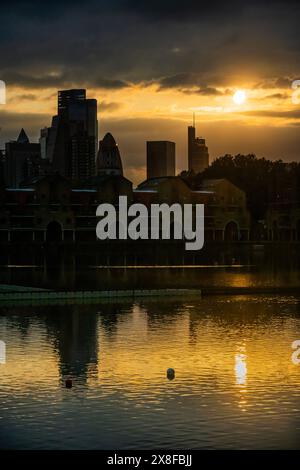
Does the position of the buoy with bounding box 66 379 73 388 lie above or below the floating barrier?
below

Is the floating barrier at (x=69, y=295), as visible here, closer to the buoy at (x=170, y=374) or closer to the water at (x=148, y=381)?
the water at (x=148, y=381)

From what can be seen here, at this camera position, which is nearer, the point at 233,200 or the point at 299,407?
the point at 299,407

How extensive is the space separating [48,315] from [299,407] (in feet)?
77.7

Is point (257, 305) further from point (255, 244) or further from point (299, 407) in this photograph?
point (255, 244)

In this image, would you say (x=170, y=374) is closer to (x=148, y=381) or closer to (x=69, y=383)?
(x=148, y=381)

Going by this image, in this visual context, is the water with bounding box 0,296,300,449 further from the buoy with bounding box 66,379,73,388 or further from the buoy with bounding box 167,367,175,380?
the buoy with bounding box 66,379,73,388

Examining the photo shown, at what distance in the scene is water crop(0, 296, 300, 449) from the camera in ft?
75.8

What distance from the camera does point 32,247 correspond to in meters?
155

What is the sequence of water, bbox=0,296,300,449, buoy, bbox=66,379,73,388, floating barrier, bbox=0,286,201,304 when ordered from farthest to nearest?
floating barrier, bbox=0,286,201,304 → buoy, bbox=66,379,73,388 → water, bbox=0,296,300,449

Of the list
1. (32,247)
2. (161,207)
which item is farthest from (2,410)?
(161,207)

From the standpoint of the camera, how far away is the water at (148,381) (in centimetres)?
2311

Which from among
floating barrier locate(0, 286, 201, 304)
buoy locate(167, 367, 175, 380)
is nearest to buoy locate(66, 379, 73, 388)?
buoy locate(167, 367, 175, 380)

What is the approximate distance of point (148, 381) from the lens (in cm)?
2950

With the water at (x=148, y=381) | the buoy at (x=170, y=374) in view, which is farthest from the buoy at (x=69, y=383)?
the buoy at (x=170, y=374)
